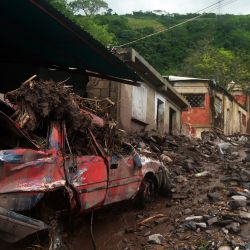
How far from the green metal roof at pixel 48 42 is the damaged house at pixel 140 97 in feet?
4.98

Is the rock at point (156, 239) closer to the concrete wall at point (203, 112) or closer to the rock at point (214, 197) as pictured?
the rock at point (214, 197)

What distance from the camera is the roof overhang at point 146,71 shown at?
52.2 ft

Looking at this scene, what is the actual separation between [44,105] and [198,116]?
28.8 meters

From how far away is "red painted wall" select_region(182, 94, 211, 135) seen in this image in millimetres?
34406

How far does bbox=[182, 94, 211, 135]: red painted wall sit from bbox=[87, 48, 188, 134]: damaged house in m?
9.94

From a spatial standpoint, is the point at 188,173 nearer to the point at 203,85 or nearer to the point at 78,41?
the point at 78,41

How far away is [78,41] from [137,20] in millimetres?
75484

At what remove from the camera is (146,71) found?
1791 centimetres

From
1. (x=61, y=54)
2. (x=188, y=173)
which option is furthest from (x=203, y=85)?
(x=61, y=54)

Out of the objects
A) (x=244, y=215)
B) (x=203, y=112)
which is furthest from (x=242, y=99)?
(x=244, y=215)

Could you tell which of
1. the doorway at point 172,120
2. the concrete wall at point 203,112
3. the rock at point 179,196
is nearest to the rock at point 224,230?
the rock at point 179,196

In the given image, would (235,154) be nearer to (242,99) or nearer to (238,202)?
(238,202)

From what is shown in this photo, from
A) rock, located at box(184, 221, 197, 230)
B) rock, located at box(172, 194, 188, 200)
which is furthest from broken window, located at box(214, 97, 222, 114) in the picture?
rock, located at box(184, 221, 197, 230)

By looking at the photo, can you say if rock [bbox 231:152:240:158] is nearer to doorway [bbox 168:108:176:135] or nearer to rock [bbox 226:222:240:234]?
doorway [bbox 168:108:176:135]
